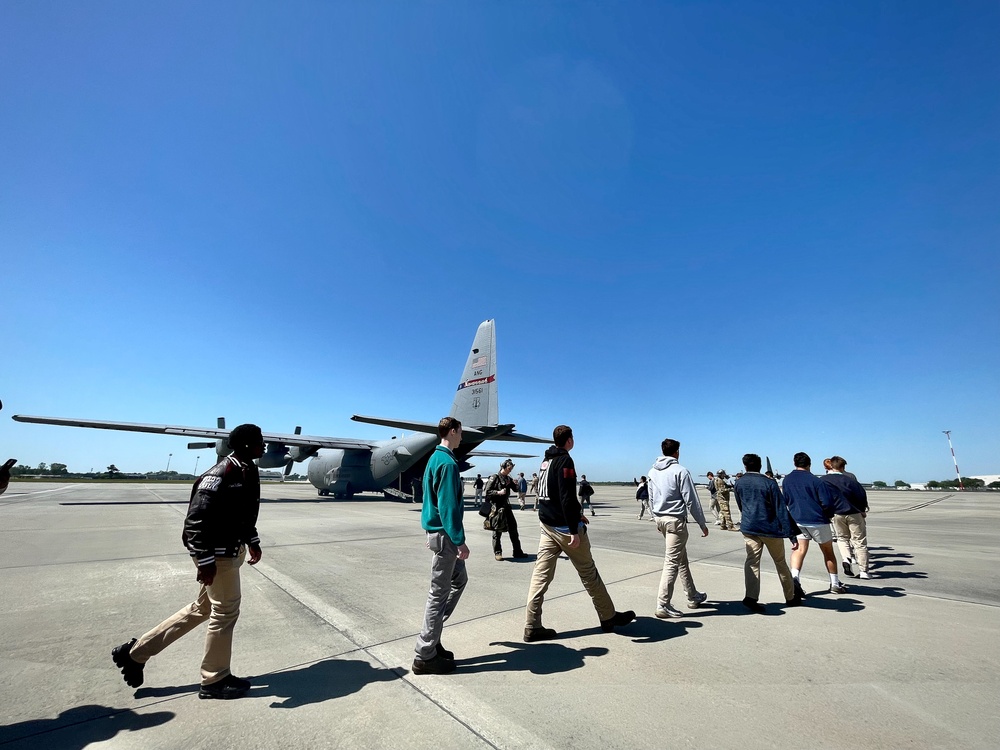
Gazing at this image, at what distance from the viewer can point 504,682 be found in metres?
3.29

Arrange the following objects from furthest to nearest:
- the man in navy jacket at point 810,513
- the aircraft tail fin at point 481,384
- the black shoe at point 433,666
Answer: the aircraft tail fin at point 481,384 < the man in navy jacket at point 810,513 < the black shoe at point 433,666

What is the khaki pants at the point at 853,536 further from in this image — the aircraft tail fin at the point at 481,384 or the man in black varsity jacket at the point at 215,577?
the aircraft tail fin at the point at 481,384

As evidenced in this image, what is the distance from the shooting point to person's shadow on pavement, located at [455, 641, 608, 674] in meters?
3.51

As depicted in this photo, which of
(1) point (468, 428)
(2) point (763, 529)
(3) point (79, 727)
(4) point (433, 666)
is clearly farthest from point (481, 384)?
(3) point (79, 727)

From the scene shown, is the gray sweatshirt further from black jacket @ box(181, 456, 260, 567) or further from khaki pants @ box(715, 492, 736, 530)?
khaki pants @ box(715, 492, 736, 530)

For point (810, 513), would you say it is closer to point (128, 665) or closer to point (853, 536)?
point (853, 536)

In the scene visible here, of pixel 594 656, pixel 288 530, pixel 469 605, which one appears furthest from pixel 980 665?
pixel 288 530

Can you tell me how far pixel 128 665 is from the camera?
3.12m

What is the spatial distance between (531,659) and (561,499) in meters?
1.39

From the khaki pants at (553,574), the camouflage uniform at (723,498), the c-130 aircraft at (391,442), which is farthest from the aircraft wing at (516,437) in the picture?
the khaki pants at (553,574)

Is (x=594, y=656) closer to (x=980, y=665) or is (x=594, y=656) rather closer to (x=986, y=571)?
(x=980, y=665)

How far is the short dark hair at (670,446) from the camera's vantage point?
5254 mm

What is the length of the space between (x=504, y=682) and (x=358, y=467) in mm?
28750

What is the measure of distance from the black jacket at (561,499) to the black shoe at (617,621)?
0.98 metres
